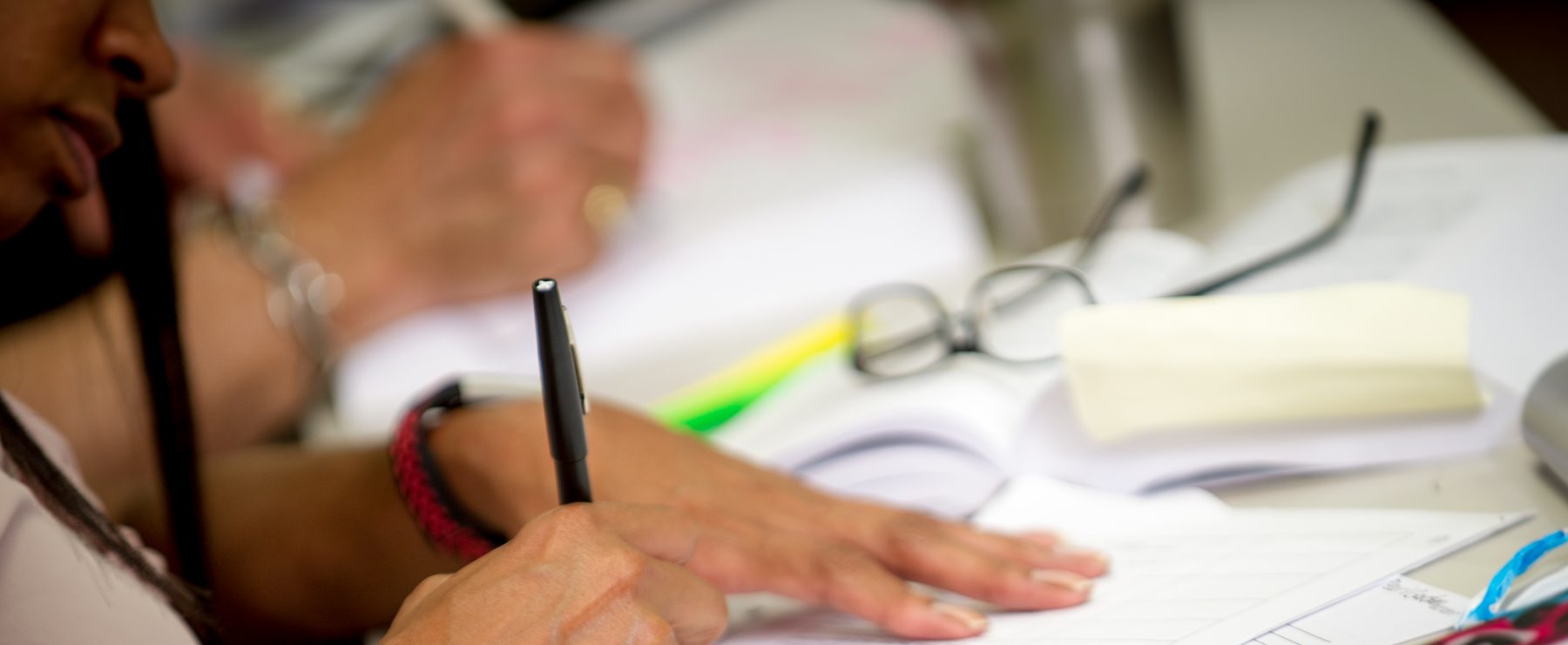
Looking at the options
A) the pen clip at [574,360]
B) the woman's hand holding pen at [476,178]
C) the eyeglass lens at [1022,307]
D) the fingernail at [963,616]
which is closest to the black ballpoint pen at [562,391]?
the pen clip at [574,360]

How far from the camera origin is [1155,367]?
1.35 ft

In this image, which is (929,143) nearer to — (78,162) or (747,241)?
(747,241)

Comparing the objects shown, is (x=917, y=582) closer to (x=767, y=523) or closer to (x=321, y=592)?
(x=767, y=523)

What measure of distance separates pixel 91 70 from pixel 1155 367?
1.14ft

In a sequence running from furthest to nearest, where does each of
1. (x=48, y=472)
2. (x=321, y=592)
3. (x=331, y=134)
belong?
(x=331, y=134) < (x=321, y=592) < (x=48, y=472)

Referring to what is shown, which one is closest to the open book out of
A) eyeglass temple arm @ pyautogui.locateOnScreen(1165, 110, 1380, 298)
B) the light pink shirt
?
eyeglass temple arm @ pyautogui.locateOnScreen(1165, 110, 1380, 298)

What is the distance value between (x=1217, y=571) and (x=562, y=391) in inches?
7.3

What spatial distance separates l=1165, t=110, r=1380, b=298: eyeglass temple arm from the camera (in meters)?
0.46

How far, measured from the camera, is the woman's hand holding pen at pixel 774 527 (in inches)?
14.0

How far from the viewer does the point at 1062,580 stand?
0.35 m

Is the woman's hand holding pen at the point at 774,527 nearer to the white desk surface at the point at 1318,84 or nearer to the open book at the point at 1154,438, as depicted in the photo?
the open book at the point at 1154,438

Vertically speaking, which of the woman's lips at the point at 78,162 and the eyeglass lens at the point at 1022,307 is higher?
the woman's lips at the point at 78,162

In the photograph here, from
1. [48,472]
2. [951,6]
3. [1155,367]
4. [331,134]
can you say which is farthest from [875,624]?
[331,134]

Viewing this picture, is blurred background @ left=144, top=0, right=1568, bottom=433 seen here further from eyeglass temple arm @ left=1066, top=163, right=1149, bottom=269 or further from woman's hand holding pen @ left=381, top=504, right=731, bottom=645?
woman's hand holding pen @ left=381, top=504, right=731, bottom=645
